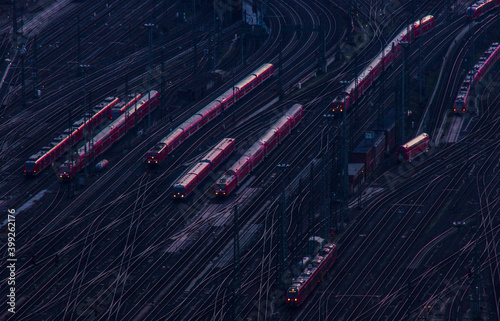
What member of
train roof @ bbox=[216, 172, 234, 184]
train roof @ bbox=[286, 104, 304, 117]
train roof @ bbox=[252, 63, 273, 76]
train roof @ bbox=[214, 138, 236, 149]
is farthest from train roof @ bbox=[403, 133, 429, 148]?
train roof @ bbox=[252, 63, 273, 76]

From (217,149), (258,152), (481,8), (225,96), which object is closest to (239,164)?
(258,152)

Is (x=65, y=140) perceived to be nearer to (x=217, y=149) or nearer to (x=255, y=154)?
(x=217, y=149)

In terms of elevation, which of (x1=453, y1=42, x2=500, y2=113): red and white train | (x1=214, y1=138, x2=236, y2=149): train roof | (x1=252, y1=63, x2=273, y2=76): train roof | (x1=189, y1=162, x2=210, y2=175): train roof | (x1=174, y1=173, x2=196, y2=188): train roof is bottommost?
(x1=453, y1=42, x2=500, y2=113): red and white train

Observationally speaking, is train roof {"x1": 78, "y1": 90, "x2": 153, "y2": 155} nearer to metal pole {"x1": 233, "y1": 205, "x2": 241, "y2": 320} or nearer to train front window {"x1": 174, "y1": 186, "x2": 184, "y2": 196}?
train front window {"x1": 174, "y1": 186, "x2": 184, "y2": 196}

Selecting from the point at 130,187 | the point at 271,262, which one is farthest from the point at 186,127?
the point at 271,262

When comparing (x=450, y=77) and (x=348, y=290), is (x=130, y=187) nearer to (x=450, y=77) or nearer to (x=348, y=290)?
(x=348, y=290)
